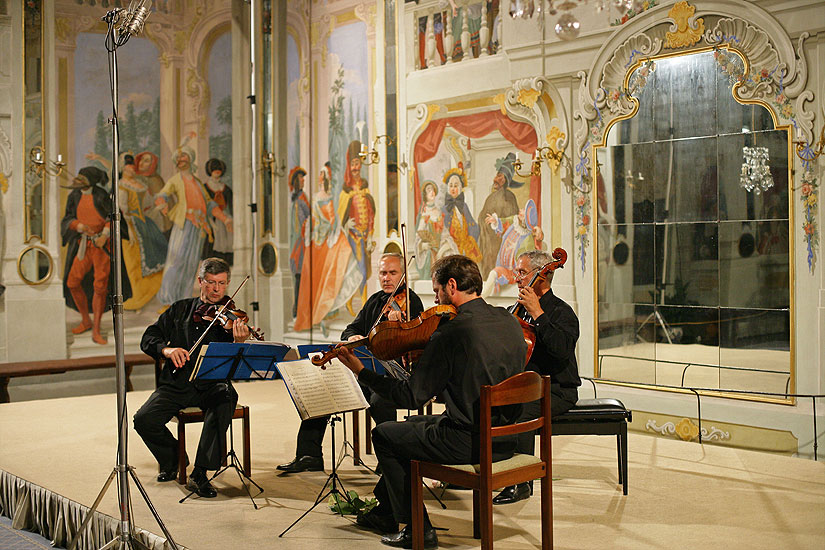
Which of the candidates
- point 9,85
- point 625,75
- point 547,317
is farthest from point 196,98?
point 547,317

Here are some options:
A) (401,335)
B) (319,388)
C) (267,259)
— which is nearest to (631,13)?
(401,335)

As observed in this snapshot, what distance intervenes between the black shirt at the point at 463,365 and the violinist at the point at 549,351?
925 mm

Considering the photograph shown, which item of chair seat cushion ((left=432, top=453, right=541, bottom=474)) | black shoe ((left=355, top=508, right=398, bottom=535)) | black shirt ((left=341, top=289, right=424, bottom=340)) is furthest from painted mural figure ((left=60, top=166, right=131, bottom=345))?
chair seat cushion ((left=432, top=453, right=541, bottom=474))

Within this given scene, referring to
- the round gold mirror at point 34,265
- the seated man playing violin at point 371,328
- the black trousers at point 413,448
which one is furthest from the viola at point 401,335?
the round gold mirror at point 34,265

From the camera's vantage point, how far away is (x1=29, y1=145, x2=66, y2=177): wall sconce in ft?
31.7

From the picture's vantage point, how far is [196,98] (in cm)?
1091

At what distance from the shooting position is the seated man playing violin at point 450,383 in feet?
12.9

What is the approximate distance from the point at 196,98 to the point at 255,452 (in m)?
6.03

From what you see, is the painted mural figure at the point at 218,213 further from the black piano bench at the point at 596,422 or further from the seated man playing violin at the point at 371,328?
the black piano bench at the point at 596,422

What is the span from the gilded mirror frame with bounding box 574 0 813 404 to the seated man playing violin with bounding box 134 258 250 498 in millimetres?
3744

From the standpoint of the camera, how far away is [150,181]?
10547mm

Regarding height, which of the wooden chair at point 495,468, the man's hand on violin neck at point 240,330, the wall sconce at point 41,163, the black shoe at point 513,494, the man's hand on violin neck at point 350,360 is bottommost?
the black shoe at point 513,494

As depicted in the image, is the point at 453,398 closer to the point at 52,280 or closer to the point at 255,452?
the point at 255,452

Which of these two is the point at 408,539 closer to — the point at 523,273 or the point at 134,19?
the point at 523,273
